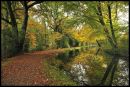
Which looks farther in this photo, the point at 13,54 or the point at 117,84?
the point at 13,54

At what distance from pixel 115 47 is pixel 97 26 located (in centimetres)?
782

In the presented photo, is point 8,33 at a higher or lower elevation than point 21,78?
higher

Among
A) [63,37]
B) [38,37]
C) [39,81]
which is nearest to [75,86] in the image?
[39,81]

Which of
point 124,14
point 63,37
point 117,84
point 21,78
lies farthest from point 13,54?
point 63,37

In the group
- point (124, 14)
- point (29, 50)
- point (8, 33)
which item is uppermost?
point (124, 14)

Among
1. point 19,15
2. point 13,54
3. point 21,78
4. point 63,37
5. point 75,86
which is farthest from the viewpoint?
point 63,37

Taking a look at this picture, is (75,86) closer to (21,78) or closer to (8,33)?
(21,78)

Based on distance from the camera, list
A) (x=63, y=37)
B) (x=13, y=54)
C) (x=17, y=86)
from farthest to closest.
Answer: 1. (x=63, y=37)
2. (x=13, y=54)
3. (x=17, y=86)

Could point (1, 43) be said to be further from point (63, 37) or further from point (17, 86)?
point (63, 37)

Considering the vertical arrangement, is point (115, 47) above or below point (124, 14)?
below

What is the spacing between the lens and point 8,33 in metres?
27.8

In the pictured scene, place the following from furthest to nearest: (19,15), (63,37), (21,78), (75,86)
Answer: (63,37) → (19,15) → (21,78) → (75,86)

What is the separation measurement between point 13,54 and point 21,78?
15350 millimetres

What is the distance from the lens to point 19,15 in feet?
121
